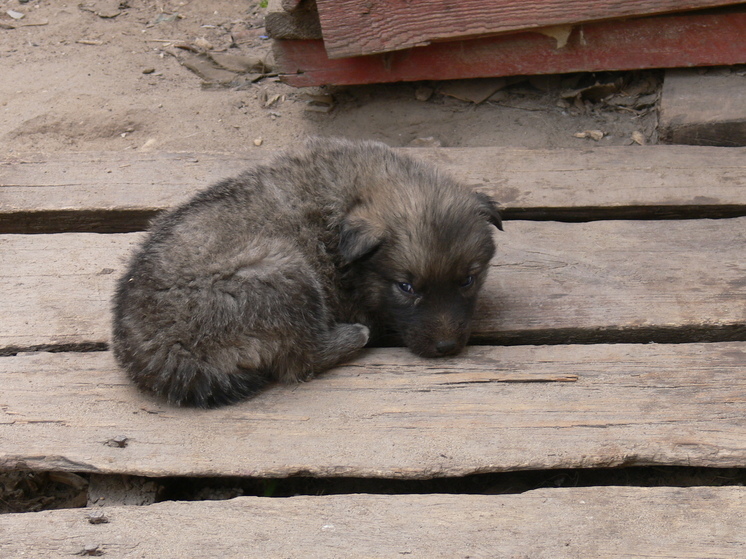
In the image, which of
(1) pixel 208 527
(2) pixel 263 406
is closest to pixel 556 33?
(2) pixel 263 406

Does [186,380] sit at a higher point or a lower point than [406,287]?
lower

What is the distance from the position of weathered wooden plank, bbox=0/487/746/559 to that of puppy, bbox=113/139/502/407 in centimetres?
63

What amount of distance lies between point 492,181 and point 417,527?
8.37 feet

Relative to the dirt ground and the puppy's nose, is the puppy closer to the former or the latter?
the puppy's nose

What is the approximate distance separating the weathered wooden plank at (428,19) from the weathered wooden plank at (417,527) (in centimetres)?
347

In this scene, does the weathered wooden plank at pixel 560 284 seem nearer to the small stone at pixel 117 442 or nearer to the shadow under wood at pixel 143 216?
the shadow under wood at pixel 143 216

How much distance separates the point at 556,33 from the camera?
5.57 metres

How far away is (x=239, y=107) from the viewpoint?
655cm

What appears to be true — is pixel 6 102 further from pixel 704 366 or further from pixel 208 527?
pixel 704 366

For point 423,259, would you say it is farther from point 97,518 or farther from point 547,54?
point 547,54

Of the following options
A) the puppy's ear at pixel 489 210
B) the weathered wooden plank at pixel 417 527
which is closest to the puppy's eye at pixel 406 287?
the puppy's ear at pixel 489 210

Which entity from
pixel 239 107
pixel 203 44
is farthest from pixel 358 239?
pixel 203 44

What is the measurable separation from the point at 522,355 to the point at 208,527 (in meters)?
1.52

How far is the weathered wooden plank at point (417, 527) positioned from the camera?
8.34 feet
